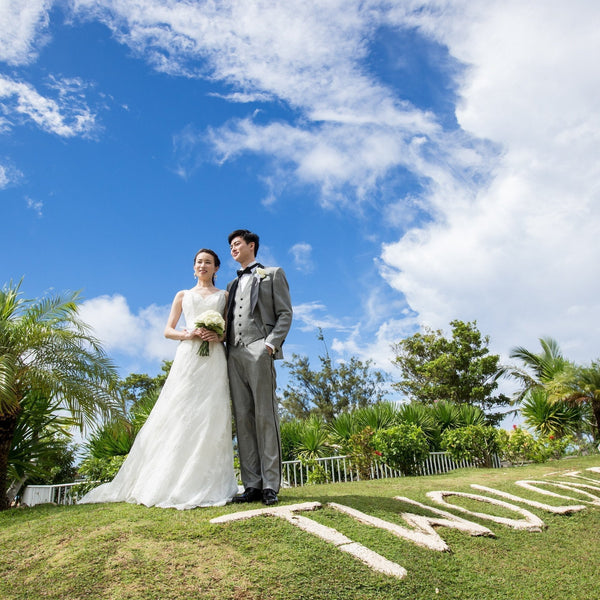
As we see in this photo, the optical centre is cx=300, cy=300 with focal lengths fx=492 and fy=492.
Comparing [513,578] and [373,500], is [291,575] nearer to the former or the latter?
[513,578]

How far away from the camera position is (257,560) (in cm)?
322

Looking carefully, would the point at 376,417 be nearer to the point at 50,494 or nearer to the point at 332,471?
the point at 332,471

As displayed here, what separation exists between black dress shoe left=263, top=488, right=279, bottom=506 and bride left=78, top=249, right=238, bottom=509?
0.38 metres

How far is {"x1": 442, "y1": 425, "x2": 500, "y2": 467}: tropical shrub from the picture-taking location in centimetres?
1322

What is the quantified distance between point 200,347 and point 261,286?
2.89ft

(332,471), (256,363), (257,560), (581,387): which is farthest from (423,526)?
(581,387)

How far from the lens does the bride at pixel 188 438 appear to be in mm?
4609

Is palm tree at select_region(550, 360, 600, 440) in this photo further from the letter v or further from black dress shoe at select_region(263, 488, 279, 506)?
black dress shoe at select_region(263, 488, 279, 506)

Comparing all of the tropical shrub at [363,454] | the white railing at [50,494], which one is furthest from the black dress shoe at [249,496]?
the tropical shrub at [363,454]

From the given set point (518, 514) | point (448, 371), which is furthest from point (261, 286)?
point (448, 371)

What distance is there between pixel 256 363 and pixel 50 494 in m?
6.42

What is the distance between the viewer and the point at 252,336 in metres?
4.88

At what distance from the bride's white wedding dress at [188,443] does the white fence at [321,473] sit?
3519 millimetres

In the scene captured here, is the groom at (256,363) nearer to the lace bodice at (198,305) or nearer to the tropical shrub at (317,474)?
the lace bodice at (198,305)
